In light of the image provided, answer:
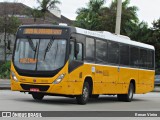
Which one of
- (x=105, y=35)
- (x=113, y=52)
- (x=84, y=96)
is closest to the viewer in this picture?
(x=84, y=96)

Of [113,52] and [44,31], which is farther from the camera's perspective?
[113,52]

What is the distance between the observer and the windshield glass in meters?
19.0

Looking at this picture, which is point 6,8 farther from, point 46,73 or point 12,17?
point 46,73

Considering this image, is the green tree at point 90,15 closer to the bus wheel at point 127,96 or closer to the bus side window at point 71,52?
the bus wheel at point 127,96

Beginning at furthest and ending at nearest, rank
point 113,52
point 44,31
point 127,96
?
1. point 127,96
2. point 113,52
3. point 44,31

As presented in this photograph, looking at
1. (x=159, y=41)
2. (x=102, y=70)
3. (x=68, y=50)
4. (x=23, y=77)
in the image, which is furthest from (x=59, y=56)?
(x=159, y=41)

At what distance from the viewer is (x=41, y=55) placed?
62.8 feet

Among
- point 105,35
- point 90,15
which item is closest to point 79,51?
point 105,35

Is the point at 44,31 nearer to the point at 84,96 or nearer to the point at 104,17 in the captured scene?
the point at 84,96

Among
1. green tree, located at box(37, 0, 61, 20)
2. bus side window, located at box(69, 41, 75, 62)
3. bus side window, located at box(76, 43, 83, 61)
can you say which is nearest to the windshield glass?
bus side window, located at box(69, 41, 75, 62)

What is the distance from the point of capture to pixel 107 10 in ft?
261

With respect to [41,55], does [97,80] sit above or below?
below

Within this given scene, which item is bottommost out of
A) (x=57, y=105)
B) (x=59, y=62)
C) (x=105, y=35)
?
(x=57, y=105)

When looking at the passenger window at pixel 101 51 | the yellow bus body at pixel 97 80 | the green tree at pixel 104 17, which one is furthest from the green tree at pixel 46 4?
the passenger window at pixel 101 51
